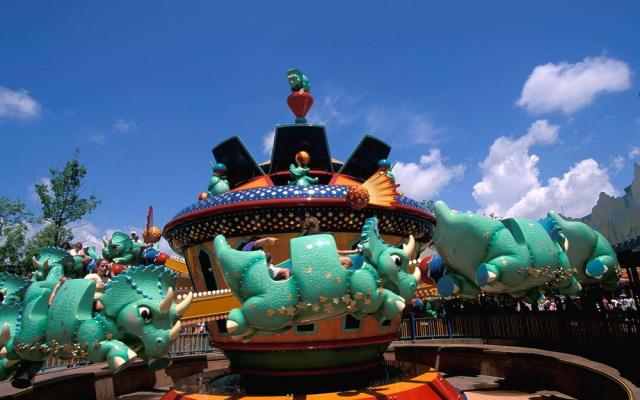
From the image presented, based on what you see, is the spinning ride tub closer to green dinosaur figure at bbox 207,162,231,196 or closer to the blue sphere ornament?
green dinosaur figure at bbox 207,162,231,196

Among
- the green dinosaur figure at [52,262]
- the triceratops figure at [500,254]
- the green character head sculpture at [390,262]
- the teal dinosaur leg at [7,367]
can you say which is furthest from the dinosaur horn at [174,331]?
the triceratops figure at [500,254]

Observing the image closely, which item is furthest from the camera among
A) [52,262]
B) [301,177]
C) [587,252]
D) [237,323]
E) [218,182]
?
[218,182]

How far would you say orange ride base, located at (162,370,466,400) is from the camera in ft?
17.9

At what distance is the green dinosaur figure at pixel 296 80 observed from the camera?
9516mm

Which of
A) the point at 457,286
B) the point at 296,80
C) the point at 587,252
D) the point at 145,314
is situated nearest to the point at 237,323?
the point at 145,314

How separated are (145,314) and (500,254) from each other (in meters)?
3.98

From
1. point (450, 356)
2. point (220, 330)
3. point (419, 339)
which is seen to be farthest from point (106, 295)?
point (419, 339)

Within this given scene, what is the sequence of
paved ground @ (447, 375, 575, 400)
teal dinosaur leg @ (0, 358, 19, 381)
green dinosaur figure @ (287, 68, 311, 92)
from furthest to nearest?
1. green dinosaur figure @ (287, 68, 311, 92)
2. paved ground @ (447, 375, 575, 400)
3. teal dinosaur leg @ (0, 358, 19, 381)

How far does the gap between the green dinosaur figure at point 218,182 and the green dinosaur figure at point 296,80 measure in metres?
2.62

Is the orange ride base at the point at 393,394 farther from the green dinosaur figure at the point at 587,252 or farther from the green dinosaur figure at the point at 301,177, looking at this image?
the green dinosaur figure at the point at 301,177

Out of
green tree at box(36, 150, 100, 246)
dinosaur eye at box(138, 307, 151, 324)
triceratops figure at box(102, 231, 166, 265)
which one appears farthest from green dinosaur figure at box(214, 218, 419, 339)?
green tree at box(36, 150, 100, 246)

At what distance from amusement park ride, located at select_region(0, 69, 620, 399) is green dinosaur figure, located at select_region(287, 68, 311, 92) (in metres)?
2.65

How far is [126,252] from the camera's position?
7.99 m

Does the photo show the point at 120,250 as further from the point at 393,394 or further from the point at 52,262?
the point at 393,394
